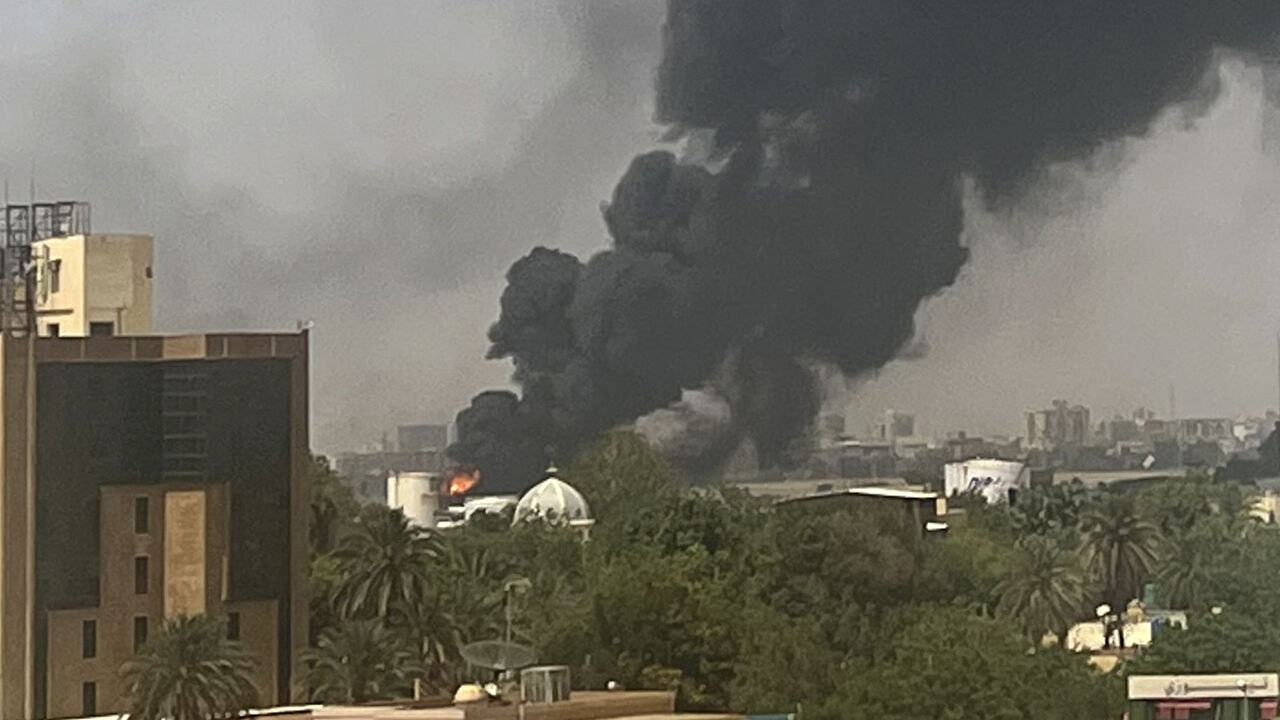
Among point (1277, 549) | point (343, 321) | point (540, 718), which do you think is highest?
point (343, 321)

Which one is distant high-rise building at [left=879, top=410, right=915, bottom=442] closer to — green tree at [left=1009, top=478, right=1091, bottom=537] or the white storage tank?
green tree at [left=1009, top=478, right=1091, bottom=537]

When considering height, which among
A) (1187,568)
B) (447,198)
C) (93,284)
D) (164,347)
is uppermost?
(447,198)

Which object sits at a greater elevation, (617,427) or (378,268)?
(378,268)

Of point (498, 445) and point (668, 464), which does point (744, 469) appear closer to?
point (668, 464)

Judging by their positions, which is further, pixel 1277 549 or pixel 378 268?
pixel 378 268

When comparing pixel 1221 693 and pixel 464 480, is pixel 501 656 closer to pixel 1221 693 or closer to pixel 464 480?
pixel 464 480

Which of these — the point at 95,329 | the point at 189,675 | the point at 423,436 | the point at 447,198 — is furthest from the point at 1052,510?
the point at 95,329

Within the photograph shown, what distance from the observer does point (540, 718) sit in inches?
209

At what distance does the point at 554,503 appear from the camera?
17.7ft

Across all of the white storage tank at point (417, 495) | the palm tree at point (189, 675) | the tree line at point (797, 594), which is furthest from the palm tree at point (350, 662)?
the white storage tank at point (417, 495)

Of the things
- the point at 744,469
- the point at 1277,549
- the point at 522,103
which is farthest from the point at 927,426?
the point at 522,103

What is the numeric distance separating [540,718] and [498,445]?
0.58 m

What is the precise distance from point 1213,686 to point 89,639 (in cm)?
233

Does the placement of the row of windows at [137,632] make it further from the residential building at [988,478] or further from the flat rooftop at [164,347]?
the residential building at [988,478]
